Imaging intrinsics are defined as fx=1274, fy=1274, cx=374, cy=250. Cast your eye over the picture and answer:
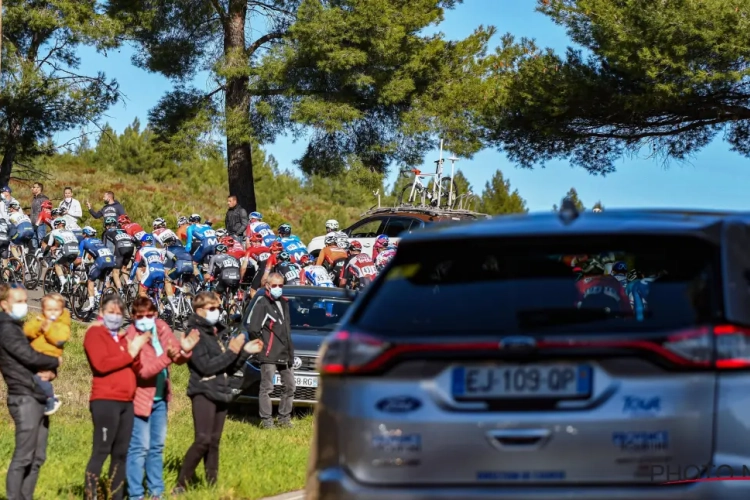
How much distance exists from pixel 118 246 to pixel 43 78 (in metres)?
11.5

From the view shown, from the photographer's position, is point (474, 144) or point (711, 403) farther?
point (474, 144)

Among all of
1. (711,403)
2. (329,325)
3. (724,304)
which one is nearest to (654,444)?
(711,403)

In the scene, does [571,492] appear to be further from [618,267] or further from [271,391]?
[271,391]

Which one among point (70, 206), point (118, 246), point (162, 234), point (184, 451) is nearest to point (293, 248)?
point (162, 234)

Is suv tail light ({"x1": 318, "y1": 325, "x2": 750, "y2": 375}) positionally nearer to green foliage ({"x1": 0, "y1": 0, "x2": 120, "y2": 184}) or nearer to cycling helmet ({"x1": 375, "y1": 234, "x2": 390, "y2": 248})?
cycling helmet ({"x1": 375, "y1": 234, "x2": 390, "y2": 248})

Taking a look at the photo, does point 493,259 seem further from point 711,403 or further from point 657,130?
point 657,130

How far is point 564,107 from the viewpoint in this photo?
94.6 feet

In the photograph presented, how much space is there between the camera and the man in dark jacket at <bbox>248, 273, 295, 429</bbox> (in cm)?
1514

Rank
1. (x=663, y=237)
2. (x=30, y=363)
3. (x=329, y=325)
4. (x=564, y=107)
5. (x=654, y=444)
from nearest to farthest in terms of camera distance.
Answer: (x=654, y=444)
(x=663, y=237)
(x=30, y=363)
(x=329, y=325)
(x=564, y=107)

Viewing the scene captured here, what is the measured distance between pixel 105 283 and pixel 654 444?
20005 mm

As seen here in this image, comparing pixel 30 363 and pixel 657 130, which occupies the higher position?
pixel 657 130

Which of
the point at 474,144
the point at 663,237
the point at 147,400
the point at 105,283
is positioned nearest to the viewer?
the point at 663,237

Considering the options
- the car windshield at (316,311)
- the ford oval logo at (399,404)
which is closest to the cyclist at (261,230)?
the car windshield at (316,311)

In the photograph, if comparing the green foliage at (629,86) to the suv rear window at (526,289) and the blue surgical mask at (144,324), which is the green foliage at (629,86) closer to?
the blue surgical mask at (144,324)
